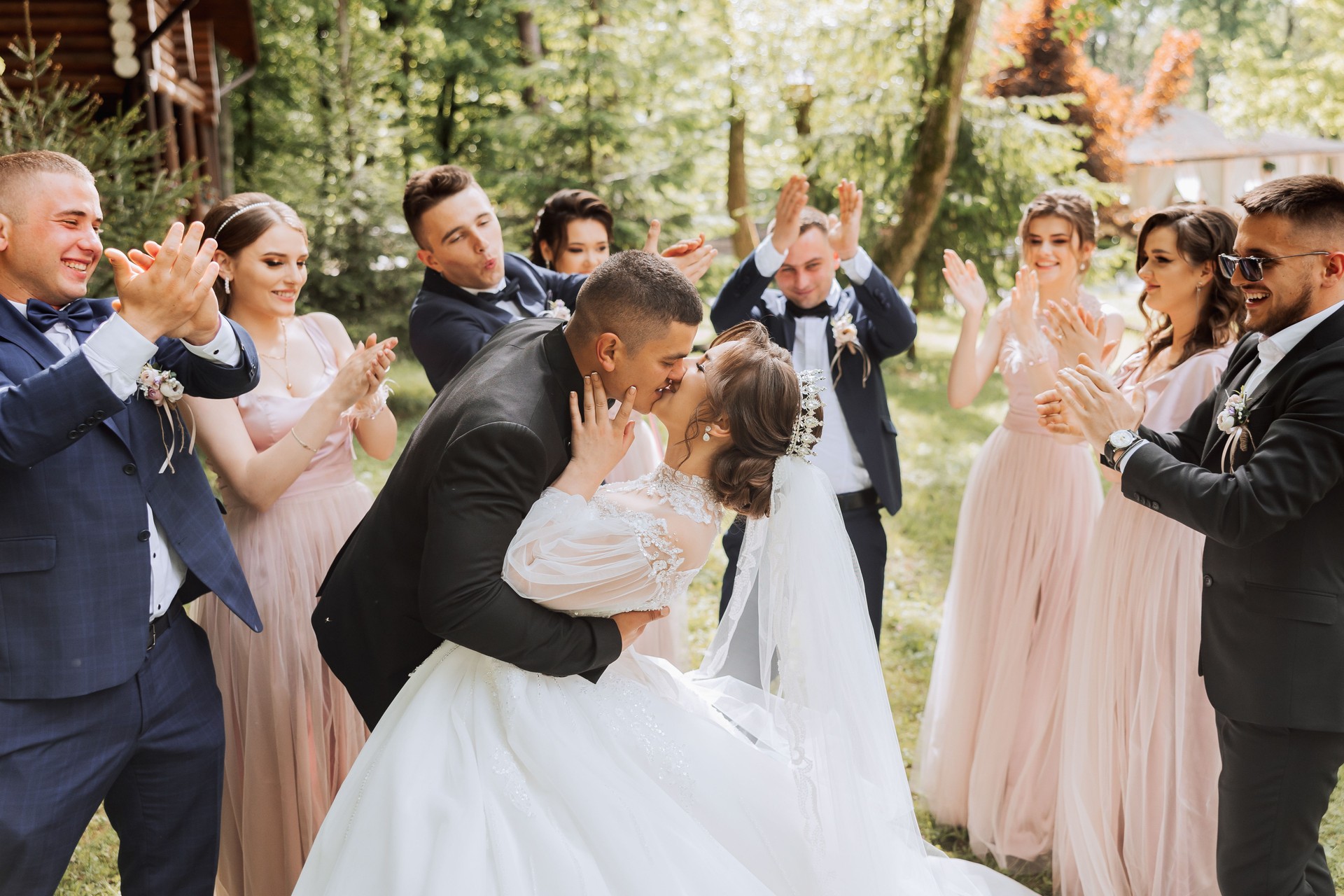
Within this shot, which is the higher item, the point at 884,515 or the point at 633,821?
the point at 633,821

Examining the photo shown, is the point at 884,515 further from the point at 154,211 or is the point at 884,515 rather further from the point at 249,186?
the point at 249,186

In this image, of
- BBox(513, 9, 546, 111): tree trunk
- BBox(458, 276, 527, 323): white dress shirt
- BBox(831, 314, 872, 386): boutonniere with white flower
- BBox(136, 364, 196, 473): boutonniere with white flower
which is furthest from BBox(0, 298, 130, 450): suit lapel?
BBox(513, 9, 546, 111): tree trunk

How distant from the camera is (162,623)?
8.84 ft

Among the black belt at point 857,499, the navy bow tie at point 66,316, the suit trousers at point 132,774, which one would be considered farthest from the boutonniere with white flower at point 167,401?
the black belt at point 857,499

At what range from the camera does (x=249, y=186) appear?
1720 cm

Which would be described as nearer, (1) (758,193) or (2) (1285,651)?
(2) (1285,651)

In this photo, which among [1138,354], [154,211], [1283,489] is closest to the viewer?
[1283,489]

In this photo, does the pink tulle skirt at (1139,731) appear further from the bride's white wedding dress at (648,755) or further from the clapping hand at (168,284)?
the clapping hand at (168,284)

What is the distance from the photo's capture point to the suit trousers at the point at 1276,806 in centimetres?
257

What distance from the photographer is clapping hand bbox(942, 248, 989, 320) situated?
4.24 m

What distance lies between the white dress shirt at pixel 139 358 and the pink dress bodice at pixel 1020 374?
116 inches

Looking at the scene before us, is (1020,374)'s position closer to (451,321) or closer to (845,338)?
(845,338)

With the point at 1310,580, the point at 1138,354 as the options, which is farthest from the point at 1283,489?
the point at 1138,354

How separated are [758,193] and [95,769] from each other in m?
18.0
